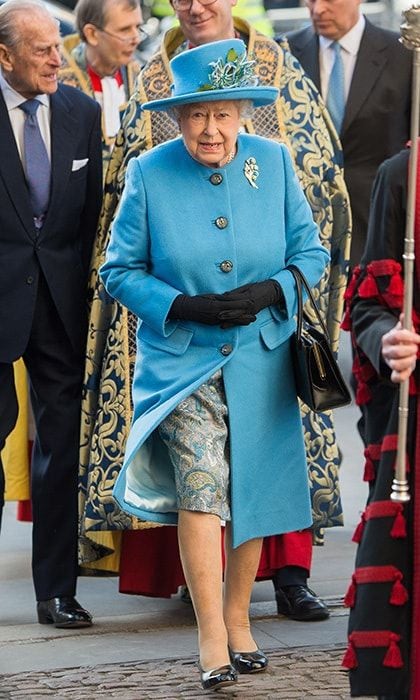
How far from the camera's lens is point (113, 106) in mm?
6887

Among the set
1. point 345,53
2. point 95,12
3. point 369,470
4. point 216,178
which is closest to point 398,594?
point 369,470

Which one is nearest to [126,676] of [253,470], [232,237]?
[253,470]

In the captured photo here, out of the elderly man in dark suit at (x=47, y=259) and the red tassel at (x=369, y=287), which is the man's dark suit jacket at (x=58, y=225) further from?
the red tassel at (x=369, y=287)

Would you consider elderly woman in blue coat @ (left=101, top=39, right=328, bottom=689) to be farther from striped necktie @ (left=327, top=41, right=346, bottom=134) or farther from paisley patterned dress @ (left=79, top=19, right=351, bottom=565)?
striped necktie @ (left=327, top=41, right=346, bottom=134)

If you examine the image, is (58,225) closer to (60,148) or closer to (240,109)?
(60,148)

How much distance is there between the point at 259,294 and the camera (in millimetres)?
4762

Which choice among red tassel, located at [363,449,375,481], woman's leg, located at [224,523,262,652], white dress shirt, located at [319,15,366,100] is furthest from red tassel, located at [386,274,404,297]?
white dress shirt, located at [319,15,366,100]

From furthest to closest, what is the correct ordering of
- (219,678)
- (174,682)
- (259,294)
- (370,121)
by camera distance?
(370,121)
(174,682)
(259,294)
(219,678)

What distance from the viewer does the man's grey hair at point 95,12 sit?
682cm

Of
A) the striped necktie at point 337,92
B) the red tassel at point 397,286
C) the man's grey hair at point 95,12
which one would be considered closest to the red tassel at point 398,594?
the red tassel at point 397,286

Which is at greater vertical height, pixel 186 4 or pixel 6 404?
pixel 186 4

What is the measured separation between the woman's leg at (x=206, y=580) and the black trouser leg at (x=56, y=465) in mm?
972

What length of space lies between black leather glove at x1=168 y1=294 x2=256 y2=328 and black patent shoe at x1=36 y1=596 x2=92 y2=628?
4.07ft

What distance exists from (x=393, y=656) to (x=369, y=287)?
799 millimetres
